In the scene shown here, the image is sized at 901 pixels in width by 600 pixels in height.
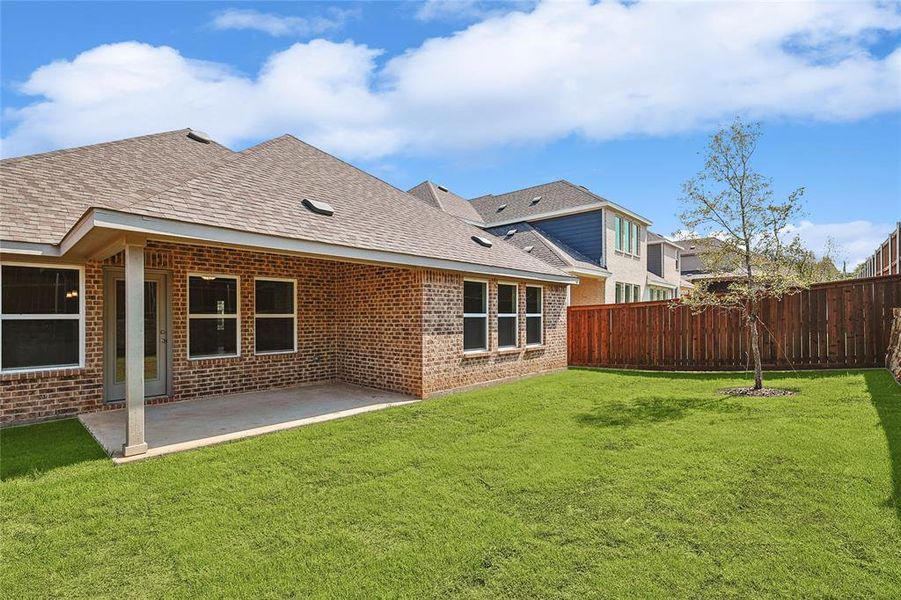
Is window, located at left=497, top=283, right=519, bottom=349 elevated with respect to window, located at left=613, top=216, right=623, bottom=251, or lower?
lower

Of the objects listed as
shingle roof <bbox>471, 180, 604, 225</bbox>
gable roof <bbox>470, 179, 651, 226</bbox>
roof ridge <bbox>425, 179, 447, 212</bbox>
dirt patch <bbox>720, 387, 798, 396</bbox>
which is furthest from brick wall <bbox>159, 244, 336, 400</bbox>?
shingle roof <bbox>471, 180, 604, 225</bbox>

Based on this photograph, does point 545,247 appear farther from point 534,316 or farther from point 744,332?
point 744,332

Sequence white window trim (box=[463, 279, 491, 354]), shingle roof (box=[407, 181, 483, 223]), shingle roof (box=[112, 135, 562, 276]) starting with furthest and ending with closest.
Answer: shingle roof (box=[407, 181, 483, 223]), white window trim (box=[463, 279, 491, 354]), shingle roof (box=[112, 135, 562, 276])

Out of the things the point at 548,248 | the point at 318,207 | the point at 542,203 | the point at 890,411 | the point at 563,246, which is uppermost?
the point at 542,203

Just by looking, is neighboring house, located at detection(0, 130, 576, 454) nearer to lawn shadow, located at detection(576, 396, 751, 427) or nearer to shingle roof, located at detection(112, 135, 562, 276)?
shingle roof, located at detection(112, 135, 562, 276)

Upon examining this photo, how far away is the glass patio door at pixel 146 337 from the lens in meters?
7.79

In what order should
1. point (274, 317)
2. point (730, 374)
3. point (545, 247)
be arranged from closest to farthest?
point (274, 317), point (730, 374), point (545, 247)

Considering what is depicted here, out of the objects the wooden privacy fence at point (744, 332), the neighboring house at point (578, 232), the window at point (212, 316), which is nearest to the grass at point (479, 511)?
the window at point (212, 316)

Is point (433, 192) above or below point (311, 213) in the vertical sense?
above

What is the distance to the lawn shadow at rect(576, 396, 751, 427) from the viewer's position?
6684mm

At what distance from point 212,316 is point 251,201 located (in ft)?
9.63

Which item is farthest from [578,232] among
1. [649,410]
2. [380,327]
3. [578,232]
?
[649,410]

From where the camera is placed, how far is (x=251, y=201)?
23.5 ft

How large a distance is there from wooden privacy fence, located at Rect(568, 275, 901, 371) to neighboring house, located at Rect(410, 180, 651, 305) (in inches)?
150
